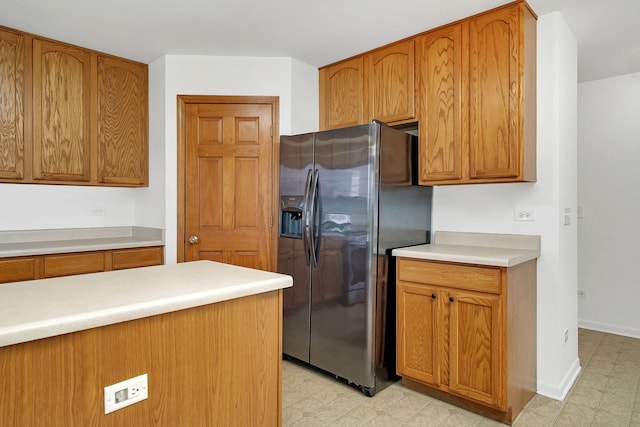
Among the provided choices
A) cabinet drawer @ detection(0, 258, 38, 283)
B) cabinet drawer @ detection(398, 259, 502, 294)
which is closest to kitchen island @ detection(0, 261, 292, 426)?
cabinet drawer @ detection(398, 259, 502, 294)

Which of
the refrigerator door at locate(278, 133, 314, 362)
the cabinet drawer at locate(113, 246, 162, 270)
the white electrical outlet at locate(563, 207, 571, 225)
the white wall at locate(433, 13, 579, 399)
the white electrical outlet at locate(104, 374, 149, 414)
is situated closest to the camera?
the white electrical outlet at locate(104, 374, 149, 414)

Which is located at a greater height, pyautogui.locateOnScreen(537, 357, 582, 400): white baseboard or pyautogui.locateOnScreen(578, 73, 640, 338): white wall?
pyautogui.locateOnScreen(578, 73, 640, 338): white wall

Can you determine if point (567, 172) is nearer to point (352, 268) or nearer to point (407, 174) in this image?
point (407, 174)

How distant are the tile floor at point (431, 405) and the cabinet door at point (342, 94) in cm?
200

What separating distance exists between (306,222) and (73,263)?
5.47 feet

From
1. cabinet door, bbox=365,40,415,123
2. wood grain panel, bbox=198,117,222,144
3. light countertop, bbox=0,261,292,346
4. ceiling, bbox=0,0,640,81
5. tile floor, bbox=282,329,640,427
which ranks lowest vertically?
tile floor, bbox=282,329,640,427

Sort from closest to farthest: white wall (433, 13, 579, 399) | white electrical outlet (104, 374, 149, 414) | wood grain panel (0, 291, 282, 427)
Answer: wood grain panel (0, 291, 282, 427) → white electrical outlet (104, 374, 149, 414) → white wall (433, 13, 579, 399)

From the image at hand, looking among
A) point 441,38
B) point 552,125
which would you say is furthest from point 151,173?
point 552,125

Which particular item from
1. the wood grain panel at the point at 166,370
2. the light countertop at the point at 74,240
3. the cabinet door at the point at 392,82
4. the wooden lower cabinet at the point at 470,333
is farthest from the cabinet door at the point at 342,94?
the wood grain panel at the point at 166,370

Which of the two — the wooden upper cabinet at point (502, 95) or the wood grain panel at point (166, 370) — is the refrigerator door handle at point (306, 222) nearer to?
the wooden upper cabinet at point (502, 95)

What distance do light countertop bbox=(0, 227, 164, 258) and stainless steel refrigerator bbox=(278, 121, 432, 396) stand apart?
4.06 feet

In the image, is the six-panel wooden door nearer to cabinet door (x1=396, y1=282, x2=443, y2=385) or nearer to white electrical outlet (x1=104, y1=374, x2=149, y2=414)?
cabinet door (x1=396, y1=282, x2=443, y2=385)

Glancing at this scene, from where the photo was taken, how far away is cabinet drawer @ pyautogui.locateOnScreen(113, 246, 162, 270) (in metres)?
3.02

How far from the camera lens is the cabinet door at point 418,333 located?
2393 millimetres
